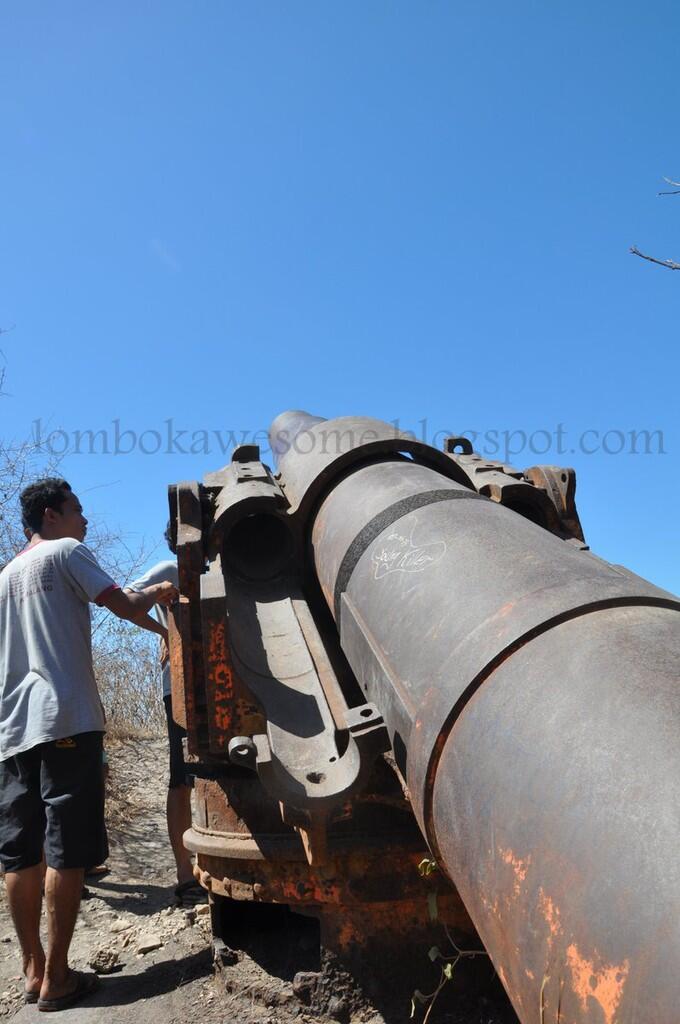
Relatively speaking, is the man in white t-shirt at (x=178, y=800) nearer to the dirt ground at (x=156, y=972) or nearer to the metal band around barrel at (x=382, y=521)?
the dirt ground at (x=156, y=972)

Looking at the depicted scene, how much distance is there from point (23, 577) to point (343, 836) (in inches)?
75.6

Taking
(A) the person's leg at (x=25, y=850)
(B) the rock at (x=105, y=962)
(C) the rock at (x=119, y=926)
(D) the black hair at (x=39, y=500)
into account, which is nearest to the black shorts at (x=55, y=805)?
(A) the person's leg at (x=25, y=850)

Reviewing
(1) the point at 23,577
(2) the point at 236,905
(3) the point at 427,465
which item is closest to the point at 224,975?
(2) the point at 236,905

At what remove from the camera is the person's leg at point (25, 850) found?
3.59m

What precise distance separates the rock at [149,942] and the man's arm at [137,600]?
5.28ft

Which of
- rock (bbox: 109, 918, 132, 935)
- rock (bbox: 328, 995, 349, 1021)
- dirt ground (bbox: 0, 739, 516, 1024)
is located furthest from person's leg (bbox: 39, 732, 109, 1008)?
rock (bbox: 328, 995, 349, 1021)

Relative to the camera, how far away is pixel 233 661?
2951 mm

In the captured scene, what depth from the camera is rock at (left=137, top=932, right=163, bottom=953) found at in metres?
4.05

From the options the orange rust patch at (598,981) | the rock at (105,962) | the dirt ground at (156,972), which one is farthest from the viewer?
the rock at (105,962)

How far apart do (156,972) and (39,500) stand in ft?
7.49

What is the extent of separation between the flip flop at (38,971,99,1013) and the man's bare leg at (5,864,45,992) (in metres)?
0.14

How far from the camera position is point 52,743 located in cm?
361

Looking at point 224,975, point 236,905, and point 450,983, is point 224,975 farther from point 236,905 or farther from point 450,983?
point 450,983

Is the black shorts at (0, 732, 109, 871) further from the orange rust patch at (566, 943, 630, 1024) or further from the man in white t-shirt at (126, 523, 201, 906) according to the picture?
the orange rust patch at (566, 943, 630, 1024)
